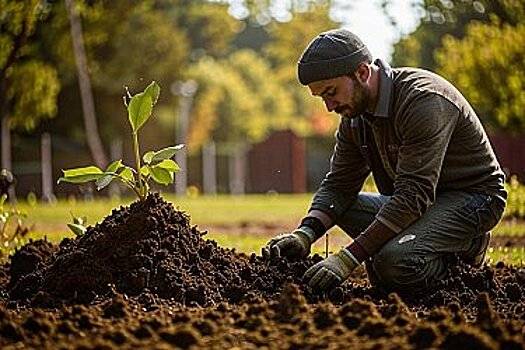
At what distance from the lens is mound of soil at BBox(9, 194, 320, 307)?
3.73m

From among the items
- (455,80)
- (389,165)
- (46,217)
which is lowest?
(46,217)

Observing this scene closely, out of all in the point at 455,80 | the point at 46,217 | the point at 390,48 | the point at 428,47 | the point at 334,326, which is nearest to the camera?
the point at 334,326

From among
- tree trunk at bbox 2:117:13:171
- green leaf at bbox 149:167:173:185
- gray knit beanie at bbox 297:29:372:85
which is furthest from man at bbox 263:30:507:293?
tree trunk at bbox 2:117:13:171

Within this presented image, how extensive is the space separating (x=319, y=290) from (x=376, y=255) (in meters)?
0.43

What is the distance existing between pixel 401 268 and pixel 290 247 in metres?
0.56

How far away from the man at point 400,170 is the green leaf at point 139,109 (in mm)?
678

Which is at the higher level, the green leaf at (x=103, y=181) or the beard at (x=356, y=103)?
the beard at (x=356, y=103)

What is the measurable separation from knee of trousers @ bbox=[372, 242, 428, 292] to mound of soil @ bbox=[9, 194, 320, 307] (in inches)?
13.3

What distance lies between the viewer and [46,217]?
12.7m

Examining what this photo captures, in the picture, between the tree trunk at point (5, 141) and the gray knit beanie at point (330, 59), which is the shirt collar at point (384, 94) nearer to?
the gray knit beanie at point (330, 59)

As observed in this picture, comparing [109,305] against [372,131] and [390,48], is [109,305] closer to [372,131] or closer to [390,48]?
[372,131]

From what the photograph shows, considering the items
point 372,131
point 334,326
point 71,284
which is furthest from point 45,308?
point 372,131

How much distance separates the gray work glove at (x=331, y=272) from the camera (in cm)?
381

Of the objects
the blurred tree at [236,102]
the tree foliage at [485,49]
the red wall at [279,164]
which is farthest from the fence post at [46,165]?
the blurred tree at [236,102]
